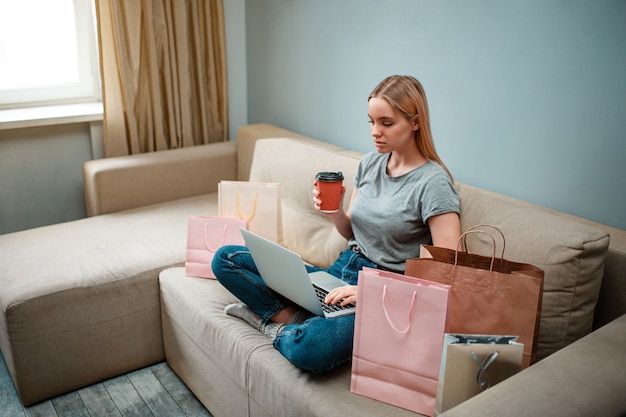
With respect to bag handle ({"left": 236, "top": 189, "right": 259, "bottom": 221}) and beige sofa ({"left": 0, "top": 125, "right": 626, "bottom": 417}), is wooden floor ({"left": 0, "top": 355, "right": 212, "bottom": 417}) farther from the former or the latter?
bag handle ({"left": 236, "top": 189, "right": 259, "bottom": 221})

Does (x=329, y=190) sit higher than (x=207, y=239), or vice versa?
(x=329, y=190)

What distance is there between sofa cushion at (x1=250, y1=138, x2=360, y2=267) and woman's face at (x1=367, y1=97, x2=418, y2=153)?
390 mm

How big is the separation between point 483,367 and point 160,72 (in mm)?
2484

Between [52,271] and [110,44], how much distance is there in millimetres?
1342

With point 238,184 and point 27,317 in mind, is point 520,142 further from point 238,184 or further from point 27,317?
point 27,317

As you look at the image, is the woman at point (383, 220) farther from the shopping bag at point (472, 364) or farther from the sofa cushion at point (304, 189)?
the shopping bag at point (472, 364)

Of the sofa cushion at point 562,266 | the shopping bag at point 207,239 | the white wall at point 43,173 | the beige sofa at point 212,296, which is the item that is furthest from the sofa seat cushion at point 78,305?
the sofa cushion at point 562,266

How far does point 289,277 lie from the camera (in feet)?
5.89

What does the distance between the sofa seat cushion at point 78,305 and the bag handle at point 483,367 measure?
1.39m

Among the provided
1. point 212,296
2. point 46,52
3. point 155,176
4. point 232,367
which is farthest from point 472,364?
point 46,52

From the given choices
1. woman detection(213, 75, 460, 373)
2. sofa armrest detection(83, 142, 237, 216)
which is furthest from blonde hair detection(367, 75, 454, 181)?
sofa armrest detection(83, 142, 237, 216)

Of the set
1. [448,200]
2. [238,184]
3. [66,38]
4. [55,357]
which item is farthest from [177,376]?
[66,38]

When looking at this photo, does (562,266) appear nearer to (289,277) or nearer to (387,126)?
(387,126)

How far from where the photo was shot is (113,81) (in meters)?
3.15
